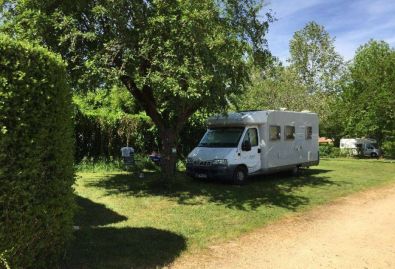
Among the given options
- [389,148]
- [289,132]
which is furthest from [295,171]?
[389,148]

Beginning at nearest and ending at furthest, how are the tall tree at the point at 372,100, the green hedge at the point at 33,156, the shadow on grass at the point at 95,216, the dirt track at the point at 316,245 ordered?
1. the green hedge at the point at 33,156
2. the dirt track at the point at 316,245
3. the shadow on grass at the point at 95,216
4. the tall tree at the point at 372,100

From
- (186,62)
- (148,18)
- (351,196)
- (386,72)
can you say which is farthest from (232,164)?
(386,72)

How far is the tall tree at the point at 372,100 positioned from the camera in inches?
1320

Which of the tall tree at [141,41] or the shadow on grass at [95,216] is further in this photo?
the tall tree at [141,41]

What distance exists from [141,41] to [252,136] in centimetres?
612

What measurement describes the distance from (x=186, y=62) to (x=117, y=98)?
40.0 ft

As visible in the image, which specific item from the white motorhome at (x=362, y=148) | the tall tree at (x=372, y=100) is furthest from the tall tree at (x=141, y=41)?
the white motorhome at (x=362, y=148)

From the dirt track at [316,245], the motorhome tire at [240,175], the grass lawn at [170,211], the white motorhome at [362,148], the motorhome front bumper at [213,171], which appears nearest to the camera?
the dirt track at [316,245]

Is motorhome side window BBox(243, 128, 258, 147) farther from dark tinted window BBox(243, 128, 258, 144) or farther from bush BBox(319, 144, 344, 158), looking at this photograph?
bush BBox(319, 144, 344, 158)

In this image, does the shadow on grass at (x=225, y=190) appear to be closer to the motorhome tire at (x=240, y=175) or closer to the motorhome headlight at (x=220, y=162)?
the motorhome tire at (x=240, y=175)

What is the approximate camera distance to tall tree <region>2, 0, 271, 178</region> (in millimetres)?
11008

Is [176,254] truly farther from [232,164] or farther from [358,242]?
[232,164]

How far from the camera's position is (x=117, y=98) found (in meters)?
22.6

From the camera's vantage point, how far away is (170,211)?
10070mm
